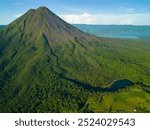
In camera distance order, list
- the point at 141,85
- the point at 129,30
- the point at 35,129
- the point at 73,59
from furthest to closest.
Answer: the point at 129,30 < the point at 73,59 < the point at 141,85 < the point at 35,129

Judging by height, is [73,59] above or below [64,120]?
below

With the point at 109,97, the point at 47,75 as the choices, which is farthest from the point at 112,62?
the point at 109,97

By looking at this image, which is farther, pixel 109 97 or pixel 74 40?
pixel 74 40

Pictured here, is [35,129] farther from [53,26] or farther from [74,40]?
[53,26]

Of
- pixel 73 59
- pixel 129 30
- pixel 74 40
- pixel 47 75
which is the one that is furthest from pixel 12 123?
pixel 129 30

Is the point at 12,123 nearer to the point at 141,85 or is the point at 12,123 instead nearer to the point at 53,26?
the point at 141,85

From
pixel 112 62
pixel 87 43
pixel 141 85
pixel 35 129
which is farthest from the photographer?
pixel 87 43
